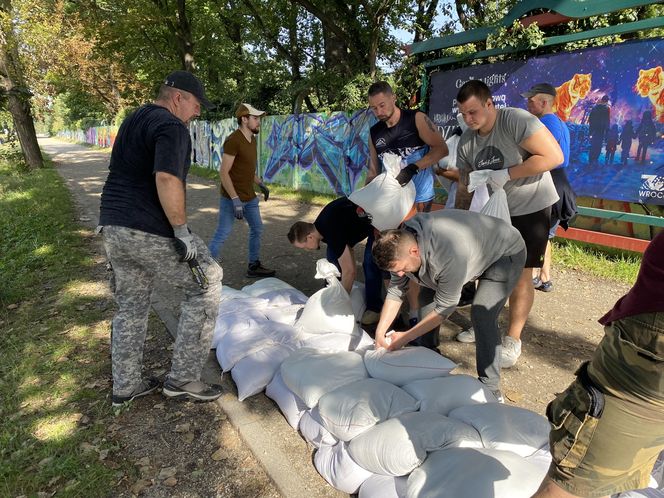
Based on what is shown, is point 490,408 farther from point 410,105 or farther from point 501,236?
point 410,105

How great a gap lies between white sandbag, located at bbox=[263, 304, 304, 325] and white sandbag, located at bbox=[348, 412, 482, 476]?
57.7 inches

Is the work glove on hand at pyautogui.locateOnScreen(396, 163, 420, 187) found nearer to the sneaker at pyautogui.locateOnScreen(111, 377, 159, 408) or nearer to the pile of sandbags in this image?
the pile of sandbags

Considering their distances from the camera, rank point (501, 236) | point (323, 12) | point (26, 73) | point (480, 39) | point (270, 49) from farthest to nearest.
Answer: point (270, 49), point (26, 73), point (323, 12), point (480, 39), point (501, 236)

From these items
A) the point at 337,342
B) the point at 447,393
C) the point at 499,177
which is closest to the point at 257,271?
the point at 337,342

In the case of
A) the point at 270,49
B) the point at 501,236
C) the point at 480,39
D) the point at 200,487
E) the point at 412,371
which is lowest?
the point at 200,487

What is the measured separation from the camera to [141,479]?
7.03 feet

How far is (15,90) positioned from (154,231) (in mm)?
14957

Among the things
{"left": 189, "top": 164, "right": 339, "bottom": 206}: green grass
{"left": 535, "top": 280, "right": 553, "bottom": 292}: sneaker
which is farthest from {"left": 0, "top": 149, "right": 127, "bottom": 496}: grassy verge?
{"left": 189, "top": 164, "right": 339, "bottom": 206}: green grass

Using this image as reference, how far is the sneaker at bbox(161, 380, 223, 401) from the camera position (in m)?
2.64

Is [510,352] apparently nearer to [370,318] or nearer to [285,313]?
[370,318]

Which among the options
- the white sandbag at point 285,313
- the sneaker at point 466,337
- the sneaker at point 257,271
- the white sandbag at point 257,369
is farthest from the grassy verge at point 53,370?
the sneaker at point 466,337

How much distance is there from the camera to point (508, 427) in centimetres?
188

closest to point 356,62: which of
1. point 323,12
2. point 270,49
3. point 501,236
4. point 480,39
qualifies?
point 323,12

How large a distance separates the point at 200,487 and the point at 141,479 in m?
0.30
